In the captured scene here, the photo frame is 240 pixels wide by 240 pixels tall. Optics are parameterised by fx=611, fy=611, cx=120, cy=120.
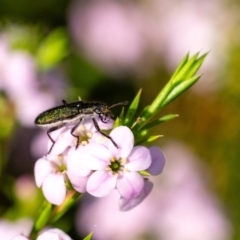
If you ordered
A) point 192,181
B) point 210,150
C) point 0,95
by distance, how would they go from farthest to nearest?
point 210,150
point 192,181
point 0,95

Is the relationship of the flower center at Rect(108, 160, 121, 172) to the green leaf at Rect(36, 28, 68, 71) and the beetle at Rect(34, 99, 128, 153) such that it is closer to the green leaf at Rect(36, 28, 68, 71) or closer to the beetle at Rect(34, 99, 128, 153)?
the beetle at Rect(34, 99, 128, 153)

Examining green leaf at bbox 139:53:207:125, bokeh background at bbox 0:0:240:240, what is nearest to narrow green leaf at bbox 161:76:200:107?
green leaf at bbox 139:53:207:125

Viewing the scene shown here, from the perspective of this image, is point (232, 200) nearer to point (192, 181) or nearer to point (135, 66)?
point (192, 181)

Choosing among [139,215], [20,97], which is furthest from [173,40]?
[20,97]

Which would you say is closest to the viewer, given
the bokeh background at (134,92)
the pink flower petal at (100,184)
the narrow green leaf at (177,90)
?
the pink flower petal at (100,184)

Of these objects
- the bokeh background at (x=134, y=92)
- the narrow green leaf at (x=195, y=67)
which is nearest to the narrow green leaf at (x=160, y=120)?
the narrow green leaf at (x=195, y=67)

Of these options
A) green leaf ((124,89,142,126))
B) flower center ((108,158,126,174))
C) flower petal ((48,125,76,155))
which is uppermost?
green leaf ((124,89,142,126))

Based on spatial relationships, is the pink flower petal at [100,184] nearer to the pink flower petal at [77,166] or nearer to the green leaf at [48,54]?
the pink flower petal at [77,166]
